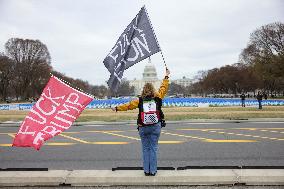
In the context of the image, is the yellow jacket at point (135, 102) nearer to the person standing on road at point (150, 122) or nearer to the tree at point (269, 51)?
the person standing on road at point (150, 122)

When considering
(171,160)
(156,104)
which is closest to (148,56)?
(156,104)

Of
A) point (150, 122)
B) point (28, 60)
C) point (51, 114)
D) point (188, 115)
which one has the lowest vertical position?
point (188, 115)

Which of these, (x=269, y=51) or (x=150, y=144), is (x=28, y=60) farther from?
(x=150, y=144)

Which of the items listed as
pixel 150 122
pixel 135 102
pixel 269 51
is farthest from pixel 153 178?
pixel 269 51

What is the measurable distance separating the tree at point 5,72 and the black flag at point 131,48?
2565 inches

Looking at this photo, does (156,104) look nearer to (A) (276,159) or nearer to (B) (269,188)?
(B) (269,188)

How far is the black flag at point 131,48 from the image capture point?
7043mm

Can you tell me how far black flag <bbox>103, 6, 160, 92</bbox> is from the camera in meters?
7.04

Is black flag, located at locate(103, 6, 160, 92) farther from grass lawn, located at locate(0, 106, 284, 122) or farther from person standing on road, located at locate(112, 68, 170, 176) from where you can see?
grass lawn, located at locate(0, 106, 284, 122)

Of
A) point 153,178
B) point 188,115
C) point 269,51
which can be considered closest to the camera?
point 153,178

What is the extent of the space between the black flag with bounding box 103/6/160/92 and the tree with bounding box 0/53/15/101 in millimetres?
65140

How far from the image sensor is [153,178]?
19.0 ft

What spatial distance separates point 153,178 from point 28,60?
7023cm

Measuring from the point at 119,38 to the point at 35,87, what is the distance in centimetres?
7376
